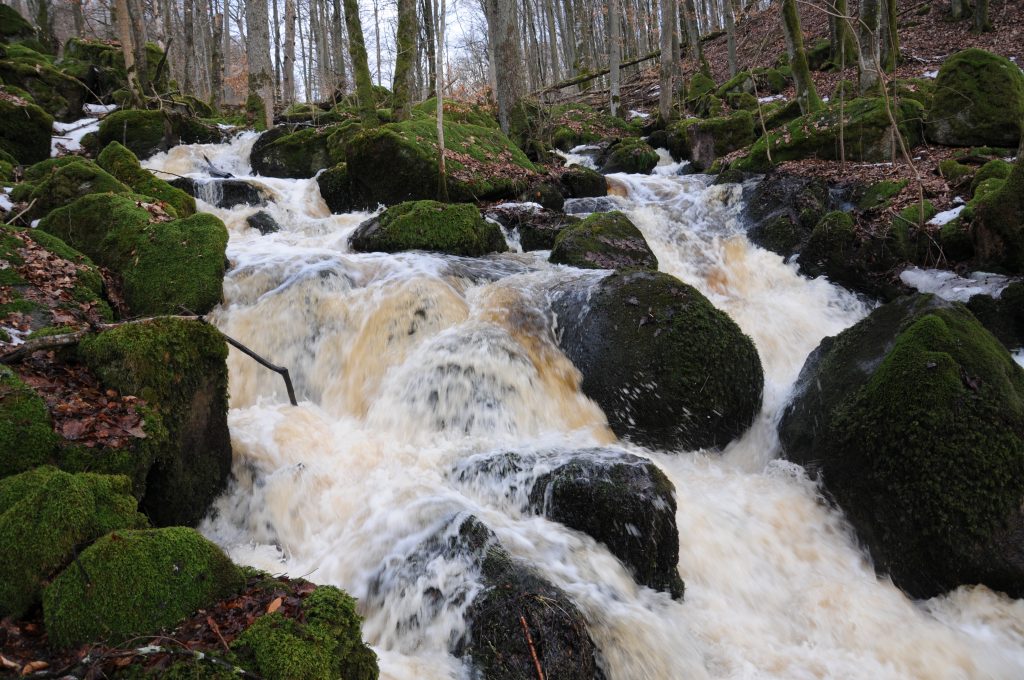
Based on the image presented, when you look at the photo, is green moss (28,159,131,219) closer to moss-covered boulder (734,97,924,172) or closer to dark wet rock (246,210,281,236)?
dark wet rock (246,210,281,236)

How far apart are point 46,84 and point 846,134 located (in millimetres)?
19089

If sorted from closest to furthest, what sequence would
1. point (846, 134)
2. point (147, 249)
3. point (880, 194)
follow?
point (147, 249), point (880, 194), point (846, 134)

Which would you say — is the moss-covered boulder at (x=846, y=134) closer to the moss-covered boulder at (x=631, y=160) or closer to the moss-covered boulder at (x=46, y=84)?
the moss-covered boulder at (x=631, y=160)

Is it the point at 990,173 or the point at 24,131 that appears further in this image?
the point at 24,131

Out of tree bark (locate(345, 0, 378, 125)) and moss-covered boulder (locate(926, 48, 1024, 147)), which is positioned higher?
tree bark (locate(345, 0, 378, 125))

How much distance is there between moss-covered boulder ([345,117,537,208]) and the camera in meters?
10.8

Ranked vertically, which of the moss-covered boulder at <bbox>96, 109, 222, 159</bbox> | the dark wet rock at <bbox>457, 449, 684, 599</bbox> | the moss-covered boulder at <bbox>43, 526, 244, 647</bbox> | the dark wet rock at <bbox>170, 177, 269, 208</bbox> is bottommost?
the dark wet rock at <bbox>457, 449, 684, 599</bbox>

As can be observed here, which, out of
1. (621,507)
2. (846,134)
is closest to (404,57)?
(846,134)

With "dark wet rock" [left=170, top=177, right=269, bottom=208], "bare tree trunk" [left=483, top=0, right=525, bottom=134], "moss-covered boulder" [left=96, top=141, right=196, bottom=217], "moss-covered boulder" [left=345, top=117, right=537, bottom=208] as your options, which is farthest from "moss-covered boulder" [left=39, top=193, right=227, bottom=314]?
"bare tree trunk" [left=483, top=0, right=525, bottom=134]

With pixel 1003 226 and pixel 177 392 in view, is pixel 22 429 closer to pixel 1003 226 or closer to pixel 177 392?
pixel 177 392

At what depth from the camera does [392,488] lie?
470 centimetres

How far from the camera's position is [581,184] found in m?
12.9

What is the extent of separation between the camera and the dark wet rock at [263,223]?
10.0 metres

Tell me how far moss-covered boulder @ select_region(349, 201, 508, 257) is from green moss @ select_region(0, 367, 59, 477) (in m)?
5.55
